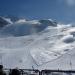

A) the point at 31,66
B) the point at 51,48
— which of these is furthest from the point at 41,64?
the point at 51,48

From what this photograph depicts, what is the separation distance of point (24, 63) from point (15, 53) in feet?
97.6

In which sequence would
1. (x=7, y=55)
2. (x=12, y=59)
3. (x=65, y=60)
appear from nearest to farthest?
(x=65, y=60) → (x=12, y=59) → (x=7, y=55)

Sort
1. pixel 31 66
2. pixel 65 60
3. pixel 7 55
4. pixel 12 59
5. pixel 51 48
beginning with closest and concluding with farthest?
pixel 31 66 < pixel 65 60 < pixel 12 59 < pixel 7 55 < pixel 51 48

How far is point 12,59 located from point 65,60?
34.3 meters

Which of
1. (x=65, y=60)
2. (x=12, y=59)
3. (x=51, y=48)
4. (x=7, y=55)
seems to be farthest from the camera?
(x=51, y=48)

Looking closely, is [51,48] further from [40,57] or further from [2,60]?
[2,60]

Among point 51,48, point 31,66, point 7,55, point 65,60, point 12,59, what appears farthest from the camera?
point 51,48

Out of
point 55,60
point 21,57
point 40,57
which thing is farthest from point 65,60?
point 21,57

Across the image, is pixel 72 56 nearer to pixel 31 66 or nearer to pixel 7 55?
pixel 31 66

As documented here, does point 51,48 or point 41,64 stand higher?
point 51,48

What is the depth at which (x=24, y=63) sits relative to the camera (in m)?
143

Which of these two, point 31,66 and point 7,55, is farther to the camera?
point 7,55

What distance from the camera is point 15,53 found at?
17162cm

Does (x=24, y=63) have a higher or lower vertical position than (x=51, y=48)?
lower
